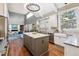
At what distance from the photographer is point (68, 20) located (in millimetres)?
2543

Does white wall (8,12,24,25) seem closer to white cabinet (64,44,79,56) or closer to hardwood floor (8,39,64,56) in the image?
hardwood floor (8,39,64,56)

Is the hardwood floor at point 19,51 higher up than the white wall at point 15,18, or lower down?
lower down

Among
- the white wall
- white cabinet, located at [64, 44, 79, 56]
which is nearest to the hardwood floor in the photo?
white cabinet, located at [64, 44, 79, 56]

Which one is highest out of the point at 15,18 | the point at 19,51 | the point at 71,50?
the point at 15,18

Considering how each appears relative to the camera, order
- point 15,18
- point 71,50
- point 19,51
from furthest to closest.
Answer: point 19,51, point 15,18, point 71,50

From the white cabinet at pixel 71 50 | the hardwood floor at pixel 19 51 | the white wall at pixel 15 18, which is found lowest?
the hardwood floor at pixel 19 51

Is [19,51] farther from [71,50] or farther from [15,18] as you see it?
[71,50]

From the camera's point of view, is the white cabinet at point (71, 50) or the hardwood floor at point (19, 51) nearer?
the white cabinet at point (71, 50)

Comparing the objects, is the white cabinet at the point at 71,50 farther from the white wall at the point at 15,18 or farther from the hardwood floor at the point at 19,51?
the white wall at the point at 15,18

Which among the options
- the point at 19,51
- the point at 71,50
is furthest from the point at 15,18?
the point at 71,50

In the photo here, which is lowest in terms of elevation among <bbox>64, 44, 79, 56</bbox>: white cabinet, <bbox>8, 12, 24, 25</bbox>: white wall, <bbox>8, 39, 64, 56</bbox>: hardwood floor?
<bbox>8, 39, 64, 56</bbox>: hardwood floor

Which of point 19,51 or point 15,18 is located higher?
point 15,18

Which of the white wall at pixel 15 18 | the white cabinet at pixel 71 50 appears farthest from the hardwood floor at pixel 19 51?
the white wall at pixel 15 18

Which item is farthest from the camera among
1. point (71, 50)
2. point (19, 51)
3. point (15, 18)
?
point (19, 51)
